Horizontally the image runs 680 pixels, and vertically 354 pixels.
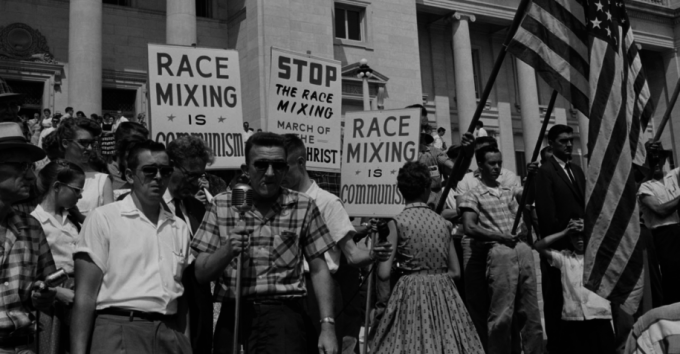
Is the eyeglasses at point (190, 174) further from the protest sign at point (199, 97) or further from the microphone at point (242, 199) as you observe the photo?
the protest sign at point (199, 97)

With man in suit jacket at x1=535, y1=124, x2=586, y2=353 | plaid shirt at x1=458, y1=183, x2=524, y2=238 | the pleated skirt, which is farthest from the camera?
man in suit jacket at x1=535, y1=124, x2=586, y2=353

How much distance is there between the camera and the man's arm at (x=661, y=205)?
8383 mm

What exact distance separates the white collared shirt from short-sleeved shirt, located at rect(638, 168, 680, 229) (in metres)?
6.64

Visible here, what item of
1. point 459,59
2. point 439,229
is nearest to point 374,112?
point 439,229

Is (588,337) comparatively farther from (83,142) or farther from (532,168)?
(83,142)

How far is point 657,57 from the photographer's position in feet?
133

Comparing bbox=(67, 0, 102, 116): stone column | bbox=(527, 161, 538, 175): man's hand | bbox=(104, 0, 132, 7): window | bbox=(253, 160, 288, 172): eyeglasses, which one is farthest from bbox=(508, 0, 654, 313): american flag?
bbox=(104, 0, 132, 7): window

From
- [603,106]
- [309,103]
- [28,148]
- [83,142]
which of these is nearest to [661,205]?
[603,106]

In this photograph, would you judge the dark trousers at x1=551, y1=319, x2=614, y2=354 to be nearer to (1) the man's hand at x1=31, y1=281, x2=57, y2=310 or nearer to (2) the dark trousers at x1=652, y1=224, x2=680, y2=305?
(2) the dark trousers at x1=652, y1=224, x2=680, y2=305

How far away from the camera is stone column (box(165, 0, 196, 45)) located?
22.4 metres

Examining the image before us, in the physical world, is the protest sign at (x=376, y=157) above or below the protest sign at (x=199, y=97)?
below

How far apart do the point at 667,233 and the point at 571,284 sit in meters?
1.97

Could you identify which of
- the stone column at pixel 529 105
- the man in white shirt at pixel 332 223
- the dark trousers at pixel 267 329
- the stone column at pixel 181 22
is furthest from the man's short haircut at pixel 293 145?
the stone column at pixel 529 105

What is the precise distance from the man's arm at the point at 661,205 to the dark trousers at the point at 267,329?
5839 mm
